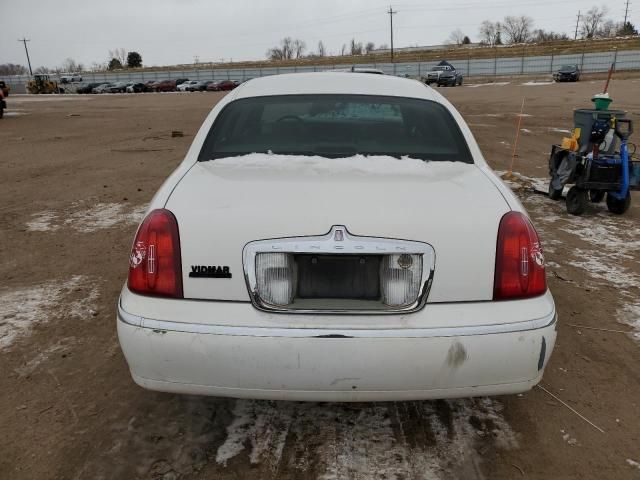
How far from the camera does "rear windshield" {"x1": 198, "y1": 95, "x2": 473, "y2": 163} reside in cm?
285

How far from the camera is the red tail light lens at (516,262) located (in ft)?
6.71

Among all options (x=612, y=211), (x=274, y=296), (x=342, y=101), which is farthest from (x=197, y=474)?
(x=612, y=211)

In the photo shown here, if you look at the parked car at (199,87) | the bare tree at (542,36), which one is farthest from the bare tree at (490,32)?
the parked car at (199,87)

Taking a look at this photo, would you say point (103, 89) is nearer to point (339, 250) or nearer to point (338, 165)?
point (338, 165)

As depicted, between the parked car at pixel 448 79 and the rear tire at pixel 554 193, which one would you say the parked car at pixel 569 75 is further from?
the rear tire at pixel 554 193

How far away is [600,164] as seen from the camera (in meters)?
5.93

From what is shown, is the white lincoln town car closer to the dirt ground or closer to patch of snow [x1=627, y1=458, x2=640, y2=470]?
the dirt ground

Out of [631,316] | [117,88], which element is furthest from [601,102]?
[117,88]

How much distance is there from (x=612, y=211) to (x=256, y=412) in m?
5.52

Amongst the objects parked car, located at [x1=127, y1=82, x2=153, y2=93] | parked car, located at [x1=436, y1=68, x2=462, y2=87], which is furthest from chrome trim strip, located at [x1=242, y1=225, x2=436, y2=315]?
parked car, located at [x1=127, y1=82, x2=153, y2=93]

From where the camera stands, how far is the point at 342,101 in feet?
10.2

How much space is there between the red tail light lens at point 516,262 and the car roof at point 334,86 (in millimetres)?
1431

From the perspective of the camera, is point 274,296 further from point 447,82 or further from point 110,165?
point 447,82

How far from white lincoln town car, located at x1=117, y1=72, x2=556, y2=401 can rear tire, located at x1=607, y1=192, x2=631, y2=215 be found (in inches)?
189
